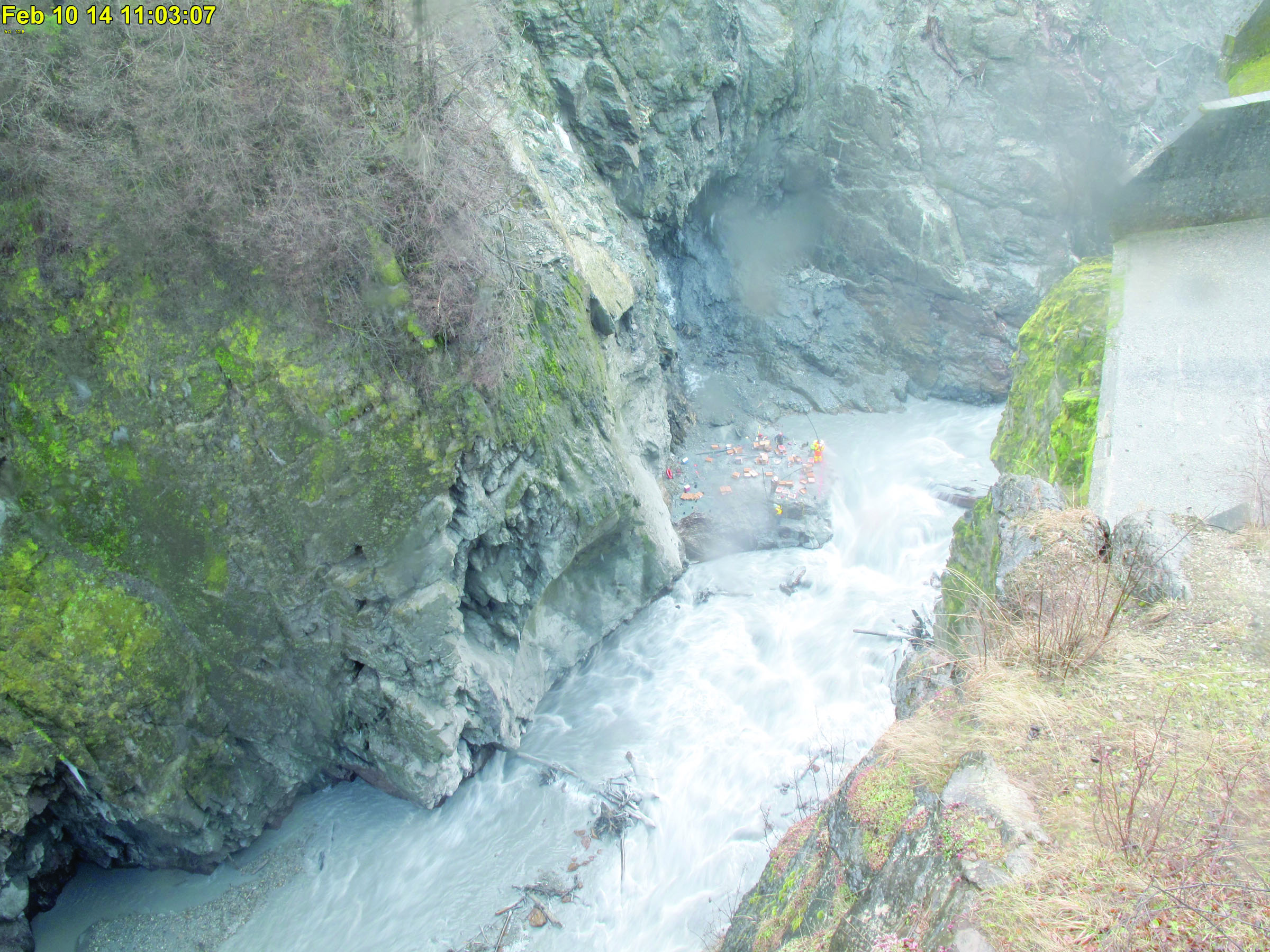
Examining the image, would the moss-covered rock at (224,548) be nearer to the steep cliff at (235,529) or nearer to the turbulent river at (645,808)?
the steep cliff at (235,529)

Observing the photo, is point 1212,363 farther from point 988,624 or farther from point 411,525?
point 411,525

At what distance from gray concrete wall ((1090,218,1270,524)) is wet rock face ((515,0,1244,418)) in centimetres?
987

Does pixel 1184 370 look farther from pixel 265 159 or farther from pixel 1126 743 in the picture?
pixel 265 159

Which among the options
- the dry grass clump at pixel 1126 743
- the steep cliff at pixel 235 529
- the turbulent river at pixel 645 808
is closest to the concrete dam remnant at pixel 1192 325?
the dry grass clump at pixel 1126 743

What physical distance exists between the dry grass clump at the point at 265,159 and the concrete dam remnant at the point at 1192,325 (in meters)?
5.95

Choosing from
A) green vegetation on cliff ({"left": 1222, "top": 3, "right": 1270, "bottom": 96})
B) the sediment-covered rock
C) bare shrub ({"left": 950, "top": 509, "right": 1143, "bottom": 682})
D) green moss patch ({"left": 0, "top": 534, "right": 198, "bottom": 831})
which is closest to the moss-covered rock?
green moss patch ({"left": 0, "top": 534, "right": 198, "bottom": 831})

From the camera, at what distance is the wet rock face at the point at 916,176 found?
55.9 ft

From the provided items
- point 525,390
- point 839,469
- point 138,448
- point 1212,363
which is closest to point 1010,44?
point 839,469

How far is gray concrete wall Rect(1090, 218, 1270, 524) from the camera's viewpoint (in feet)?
17.6

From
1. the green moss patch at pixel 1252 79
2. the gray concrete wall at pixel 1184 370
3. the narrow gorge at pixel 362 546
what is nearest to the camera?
the gray concrete wall at pixel 1184 370

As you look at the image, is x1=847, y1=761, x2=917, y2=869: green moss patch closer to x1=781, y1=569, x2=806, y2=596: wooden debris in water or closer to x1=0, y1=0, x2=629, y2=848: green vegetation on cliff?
x1=0, y1=0, x2=629, y2=848: green vegetation on cliff

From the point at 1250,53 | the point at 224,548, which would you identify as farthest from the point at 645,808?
the point at 1250,53

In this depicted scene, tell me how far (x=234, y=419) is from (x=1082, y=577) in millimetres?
7011

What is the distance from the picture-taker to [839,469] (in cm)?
1455
